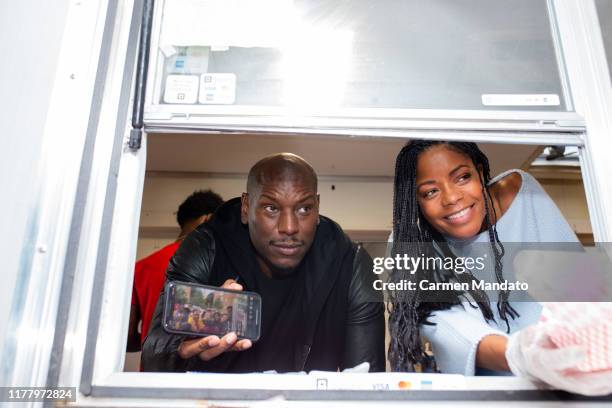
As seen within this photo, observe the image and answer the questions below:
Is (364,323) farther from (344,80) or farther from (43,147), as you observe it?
(43,147)

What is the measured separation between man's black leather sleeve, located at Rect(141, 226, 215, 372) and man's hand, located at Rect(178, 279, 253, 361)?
1.8 inches

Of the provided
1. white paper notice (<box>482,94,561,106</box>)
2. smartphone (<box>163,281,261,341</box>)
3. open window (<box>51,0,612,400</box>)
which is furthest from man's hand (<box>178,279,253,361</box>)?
white paper notice (<box>482,94,561,106</box>)

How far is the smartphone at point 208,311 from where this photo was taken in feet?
3.67

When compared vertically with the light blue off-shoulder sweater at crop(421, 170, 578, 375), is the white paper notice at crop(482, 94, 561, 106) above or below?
above

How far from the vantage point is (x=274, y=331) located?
1.78 m

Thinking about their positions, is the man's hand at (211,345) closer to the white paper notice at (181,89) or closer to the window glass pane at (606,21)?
the white paper notice at (181,89)

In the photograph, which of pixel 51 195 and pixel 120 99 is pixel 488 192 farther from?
pixel 51 195

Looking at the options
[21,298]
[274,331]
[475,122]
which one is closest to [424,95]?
[475,122]

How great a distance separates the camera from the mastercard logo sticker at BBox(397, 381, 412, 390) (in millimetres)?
832

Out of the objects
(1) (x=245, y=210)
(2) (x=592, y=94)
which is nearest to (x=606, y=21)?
(2) (x=592, y=94)

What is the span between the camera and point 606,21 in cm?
113

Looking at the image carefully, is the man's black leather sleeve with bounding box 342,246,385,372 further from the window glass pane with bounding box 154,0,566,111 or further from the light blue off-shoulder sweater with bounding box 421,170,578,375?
the window glass pane with bounding box 154,0,566,111

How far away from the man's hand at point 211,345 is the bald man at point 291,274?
0.85ft

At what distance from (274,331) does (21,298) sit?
107 centimetres
